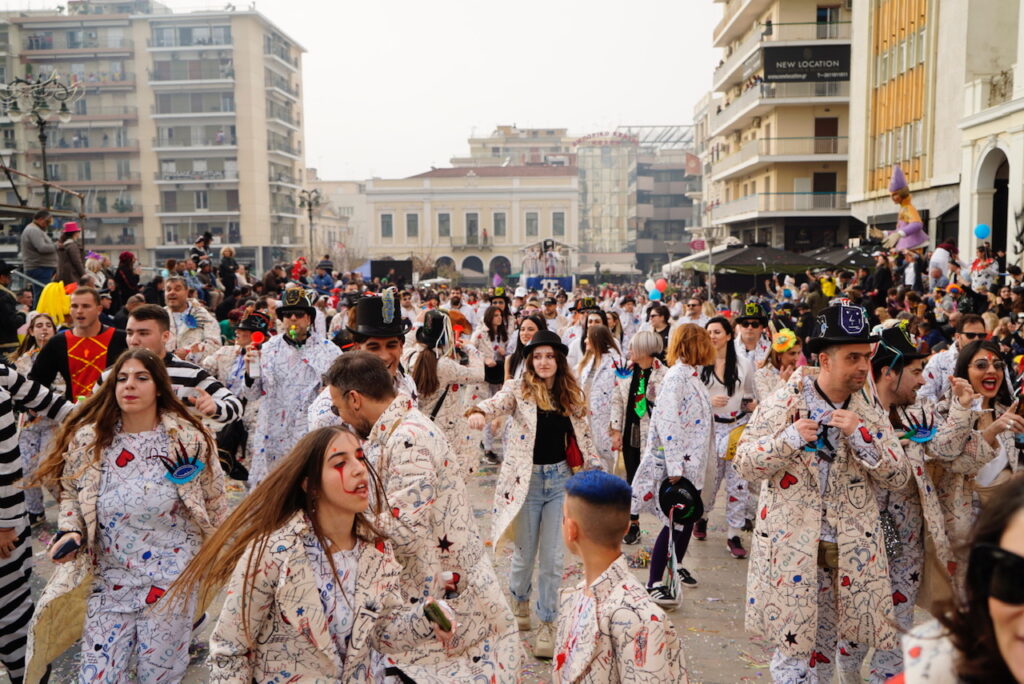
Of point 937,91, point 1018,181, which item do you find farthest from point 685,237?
point 1018,181

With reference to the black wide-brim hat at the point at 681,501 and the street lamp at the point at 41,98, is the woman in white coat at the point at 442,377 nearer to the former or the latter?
the black wide-brim hat at the point at 681,501

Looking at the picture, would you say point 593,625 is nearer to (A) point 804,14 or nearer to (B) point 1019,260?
(B) point 1019,260

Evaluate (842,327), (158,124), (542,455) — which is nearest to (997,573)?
(842,327)

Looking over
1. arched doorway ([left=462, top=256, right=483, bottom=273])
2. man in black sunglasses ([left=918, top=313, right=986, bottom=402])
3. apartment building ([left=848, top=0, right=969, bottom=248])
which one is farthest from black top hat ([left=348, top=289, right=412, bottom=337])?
arched doorway ([left=462, top=256, right=483, bottom=273])

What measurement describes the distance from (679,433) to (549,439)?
45.2 inches

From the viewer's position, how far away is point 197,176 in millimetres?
65312

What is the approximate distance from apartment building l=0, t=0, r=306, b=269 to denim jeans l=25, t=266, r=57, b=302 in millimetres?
52328

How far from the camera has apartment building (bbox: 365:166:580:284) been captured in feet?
264

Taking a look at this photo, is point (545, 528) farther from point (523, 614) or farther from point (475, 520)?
point (475, 520)

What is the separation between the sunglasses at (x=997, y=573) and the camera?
1.63 m

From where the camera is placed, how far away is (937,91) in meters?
26.3

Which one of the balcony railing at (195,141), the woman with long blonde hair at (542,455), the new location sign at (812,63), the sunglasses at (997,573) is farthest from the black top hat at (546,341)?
the balcony railing at (195,141)

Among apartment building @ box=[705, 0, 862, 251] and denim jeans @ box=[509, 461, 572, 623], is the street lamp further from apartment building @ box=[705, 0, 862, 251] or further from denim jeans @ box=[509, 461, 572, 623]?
apartment building @ box=[705, 0, 862, 251]

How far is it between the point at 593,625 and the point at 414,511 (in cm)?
87
